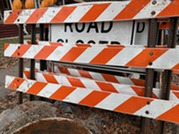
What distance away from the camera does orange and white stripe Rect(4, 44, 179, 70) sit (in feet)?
6.26

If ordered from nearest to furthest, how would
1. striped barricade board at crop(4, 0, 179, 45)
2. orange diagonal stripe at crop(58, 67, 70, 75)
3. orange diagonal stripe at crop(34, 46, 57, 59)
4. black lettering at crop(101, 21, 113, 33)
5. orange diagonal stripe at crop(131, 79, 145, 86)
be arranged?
1. striped barricade board at crop(4, 0, 179, 45)
2. black lettering at crop(101, 21, 113, 33)
3. orange diagonal stripe at crop(34, 46, 57, 59)
4. orange diagonal stripe at crop(131, 79, 145, 86)
5. orange diagonal stripe at crop(58, 67, 70, 75)

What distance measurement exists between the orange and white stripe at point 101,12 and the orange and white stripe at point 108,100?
28.3 inches

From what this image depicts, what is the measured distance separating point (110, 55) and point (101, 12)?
0.42 metres

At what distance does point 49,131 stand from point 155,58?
1131 mm

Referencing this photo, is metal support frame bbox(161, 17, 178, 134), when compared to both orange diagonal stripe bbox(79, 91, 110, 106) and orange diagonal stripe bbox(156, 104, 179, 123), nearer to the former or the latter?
orange diagonal stripe bbox(156, 104, 179, 123)

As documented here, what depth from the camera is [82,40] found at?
8.12 ft

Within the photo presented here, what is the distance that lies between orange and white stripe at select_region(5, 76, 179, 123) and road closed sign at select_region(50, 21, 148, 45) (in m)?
0.55

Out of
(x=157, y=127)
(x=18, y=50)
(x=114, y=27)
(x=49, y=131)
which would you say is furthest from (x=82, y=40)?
(x=157, y=127)

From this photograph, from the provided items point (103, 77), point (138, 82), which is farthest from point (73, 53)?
point (138, 82)

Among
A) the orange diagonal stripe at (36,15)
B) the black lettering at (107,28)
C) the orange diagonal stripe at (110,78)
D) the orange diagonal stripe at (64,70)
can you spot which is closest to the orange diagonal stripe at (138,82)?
the orange diagonal stripe at (110,78)

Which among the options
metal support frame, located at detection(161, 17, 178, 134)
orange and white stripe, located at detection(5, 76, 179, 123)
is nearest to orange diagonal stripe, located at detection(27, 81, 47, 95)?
orange and white stripe, located at detection(5, 76, 179, 123)

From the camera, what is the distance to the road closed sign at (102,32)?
2.20 meters

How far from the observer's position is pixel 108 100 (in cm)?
219

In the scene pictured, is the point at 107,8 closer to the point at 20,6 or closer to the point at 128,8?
the point at 128,8
